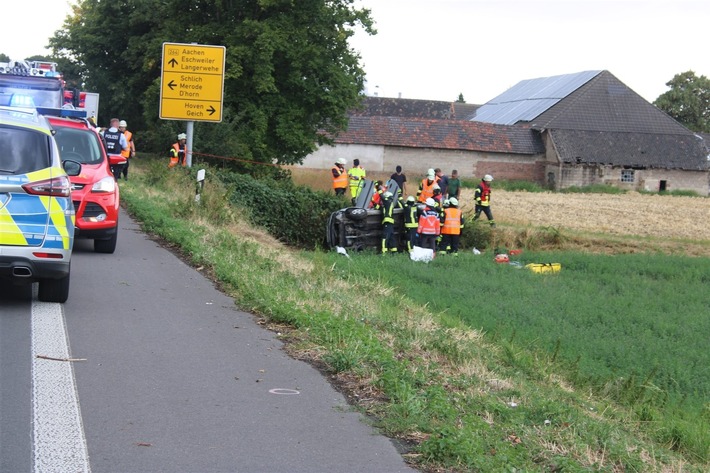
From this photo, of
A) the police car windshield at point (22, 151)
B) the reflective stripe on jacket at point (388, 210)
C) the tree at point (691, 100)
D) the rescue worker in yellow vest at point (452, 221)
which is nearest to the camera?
the police car windshield at point (22, 151)

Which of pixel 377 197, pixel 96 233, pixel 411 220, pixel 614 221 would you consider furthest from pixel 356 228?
pixel 614 221

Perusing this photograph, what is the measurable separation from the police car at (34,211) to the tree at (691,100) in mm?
92348

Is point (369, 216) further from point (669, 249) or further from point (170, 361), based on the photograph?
point (170, 361)

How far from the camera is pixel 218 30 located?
41281 millimetres

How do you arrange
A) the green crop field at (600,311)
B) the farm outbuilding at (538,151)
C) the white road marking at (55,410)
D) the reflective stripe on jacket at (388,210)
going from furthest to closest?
the farm outbuilding at (538,151) → the reflective stripe on jacket at (388,210) → the green crop field at (600,311) → the white road marking at (55,410)

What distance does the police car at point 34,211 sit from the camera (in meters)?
8.55

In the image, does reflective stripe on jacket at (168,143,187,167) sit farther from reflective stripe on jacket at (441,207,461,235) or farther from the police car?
the police car

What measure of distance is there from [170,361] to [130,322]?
1540 mm

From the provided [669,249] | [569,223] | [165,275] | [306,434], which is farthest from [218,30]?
[306,434]

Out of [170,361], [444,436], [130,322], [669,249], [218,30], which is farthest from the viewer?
[218,30]

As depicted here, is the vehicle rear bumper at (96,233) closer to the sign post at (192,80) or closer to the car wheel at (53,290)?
the car wheel at (53,290)

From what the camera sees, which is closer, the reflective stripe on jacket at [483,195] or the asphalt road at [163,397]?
the asphalt road at [163,397]

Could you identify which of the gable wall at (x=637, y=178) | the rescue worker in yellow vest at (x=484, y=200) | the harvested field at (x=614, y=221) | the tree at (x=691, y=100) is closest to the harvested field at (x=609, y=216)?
the harvested field at (x=614, y=221)

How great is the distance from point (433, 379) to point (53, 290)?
4142 mm
